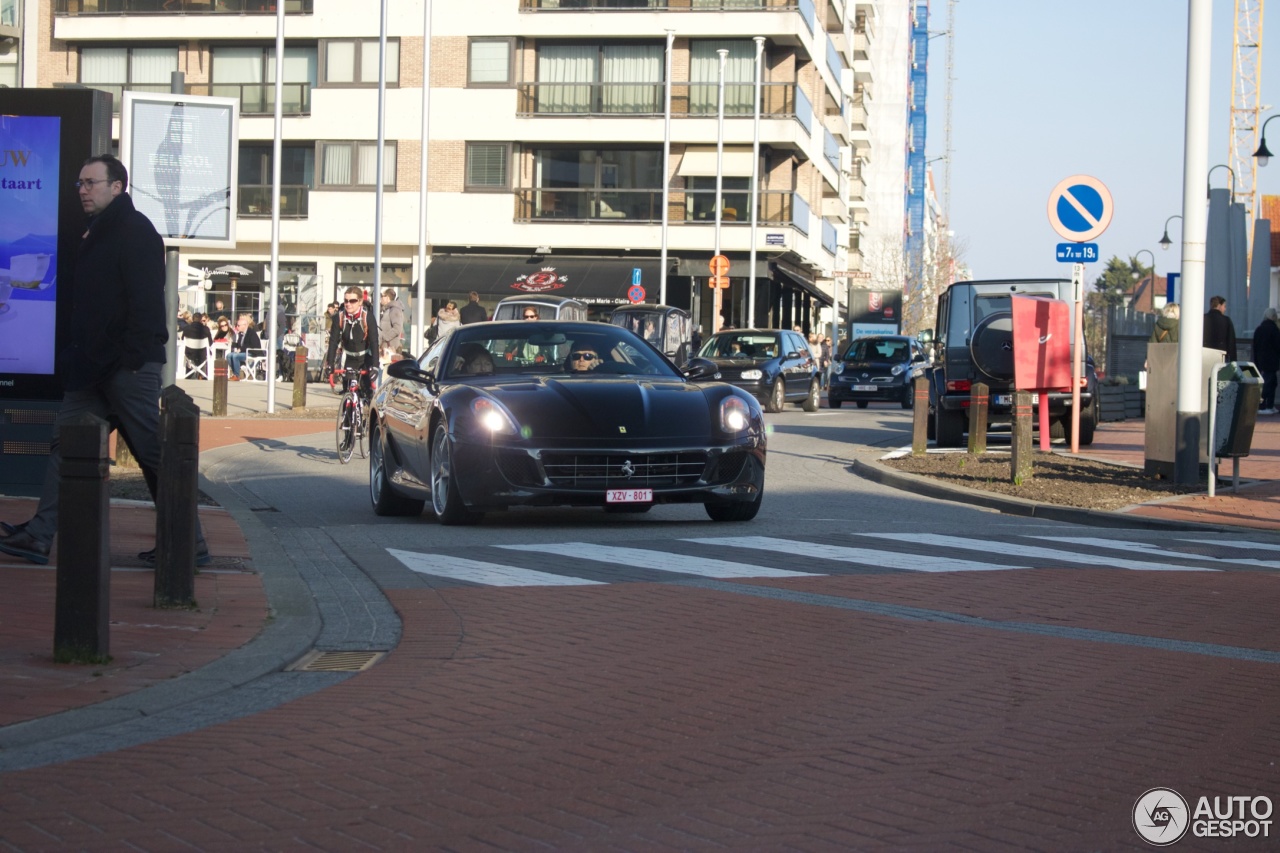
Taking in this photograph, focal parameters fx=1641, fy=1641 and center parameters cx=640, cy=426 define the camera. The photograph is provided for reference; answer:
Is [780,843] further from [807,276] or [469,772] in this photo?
[807,276]

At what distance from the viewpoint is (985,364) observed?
20.8 meters

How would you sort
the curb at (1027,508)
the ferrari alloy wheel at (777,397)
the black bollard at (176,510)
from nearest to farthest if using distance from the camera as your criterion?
1. the black bollard at (176,510)
2. the curb at (1027,508)
3. the ferrari alloy wheel at (777,397)

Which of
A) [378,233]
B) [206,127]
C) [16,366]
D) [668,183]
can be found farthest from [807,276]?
[16,366]

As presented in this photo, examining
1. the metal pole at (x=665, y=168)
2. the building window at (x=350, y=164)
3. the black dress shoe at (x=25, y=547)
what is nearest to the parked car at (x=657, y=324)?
the metal pole at (x=665, y=168)

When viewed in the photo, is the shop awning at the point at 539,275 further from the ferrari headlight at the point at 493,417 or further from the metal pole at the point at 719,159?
the ferrari headlight at the point at 493,417

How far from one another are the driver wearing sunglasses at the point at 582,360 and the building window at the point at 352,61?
137 ft

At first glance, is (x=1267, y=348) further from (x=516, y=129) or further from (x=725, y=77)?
(x=516, y=129)

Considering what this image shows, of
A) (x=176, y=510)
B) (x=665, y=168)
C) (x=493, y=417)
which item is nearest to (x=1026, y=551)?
(x=493, y=417)

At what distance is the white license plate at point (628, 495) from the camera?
10930 mm

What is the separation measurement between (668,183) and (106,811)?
47.1 m

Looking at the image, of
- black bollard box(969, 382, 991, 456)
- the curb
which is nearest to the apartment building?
black bollard box(969, 382, 991, 456)

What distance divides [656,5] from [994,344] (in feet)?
108

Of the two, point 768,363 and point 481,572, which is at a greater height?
point 768,363

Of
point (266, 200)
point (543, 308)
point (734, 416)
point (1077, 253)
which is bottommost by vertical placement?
point (734, 416)
